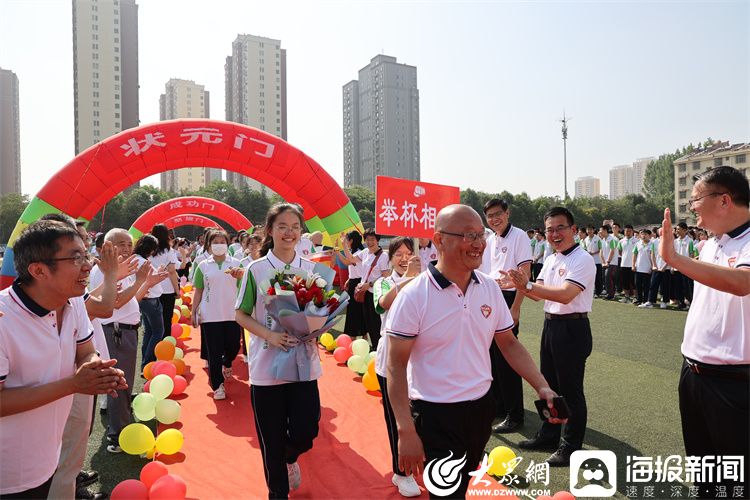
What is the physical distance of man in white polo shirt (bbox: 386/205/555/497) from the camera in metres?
2.22

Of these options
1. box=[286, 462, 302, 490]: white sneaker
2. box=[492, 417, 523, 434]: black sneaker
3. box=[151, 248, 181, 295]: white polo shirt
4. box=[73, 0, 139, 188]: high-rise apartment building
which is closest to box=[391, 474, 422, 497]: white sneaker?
box=[286, 462, 302, 490]: white sneaker

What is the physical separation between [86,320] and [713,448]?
3281mm

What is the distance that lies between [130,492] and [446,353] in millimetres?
2225

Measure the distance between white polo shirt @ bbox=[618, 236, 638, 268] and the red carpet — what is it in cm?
1078

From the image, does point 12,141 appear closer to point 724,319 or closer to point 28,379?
point 28,379

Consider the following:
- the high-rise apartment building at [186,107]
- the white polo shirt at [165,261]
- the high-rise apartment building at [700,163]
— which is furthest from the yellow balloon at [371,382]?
the high-rise apartment building at [186,107]

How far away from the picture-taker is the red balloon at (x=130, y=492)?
3.05 m

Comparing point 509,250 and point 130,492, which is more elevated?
Answer: point 509,250

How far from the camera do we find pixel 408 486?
344cm

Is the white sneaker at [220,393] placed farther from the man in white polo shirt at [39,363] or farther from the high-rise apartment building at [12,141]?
the high-rise apartment building at [12,141]

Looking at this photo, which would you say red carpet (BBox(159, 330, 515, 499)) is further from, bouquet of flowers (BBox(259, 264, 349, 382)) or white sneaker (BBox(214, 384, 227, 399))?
bouquet of flowers (BBox(259, 264, 349, 382))

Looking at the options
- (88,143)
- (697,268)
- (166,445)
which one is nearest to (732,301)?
(697,268)

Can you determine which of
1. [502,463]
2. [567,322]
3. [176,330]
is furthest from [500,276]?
[176,330]

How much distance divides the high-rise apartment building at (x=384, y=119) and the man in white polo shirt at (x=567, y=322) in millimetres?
72156
